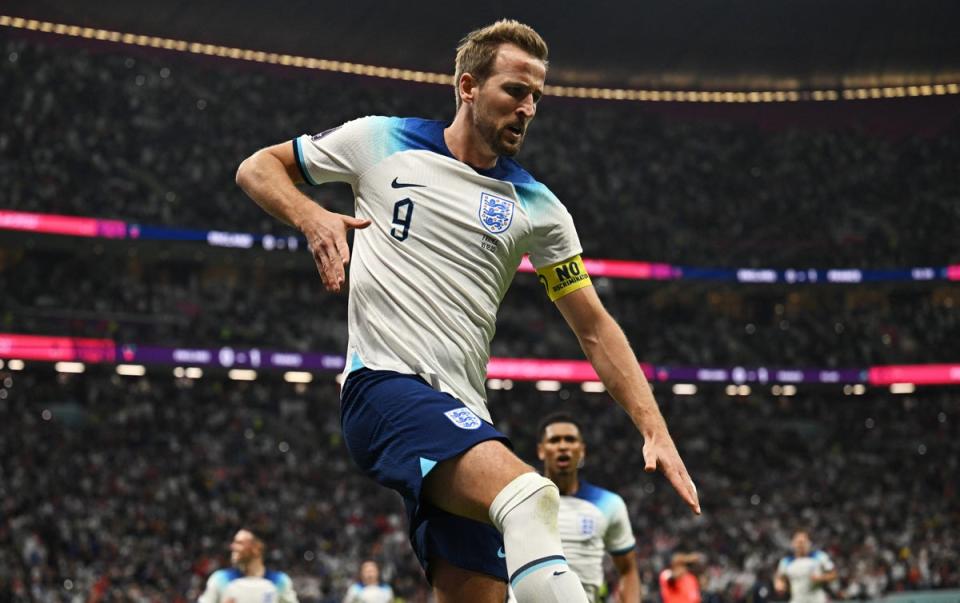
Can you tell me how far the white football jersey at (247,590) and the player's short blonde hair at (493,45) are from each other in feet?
27.6

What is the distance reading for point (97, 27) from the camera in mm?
43375

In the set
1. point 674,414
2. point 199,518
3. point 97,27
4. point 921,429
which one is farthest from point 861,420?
point 97,27

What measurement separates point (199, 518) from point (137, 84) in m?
18.5

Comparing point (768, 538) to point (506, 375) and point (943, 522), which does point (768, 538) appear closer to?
point (943, 522)

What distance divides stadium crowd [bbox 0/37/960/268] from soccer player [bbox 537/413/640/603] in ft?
98.3

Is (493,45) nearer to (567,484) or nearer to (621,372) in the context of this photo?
(621,372)

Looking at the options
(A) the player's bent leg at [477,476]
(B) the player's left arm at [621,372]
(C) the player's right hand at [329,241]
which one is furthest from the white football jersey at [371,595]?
(C) the player's right hand at [329,241]

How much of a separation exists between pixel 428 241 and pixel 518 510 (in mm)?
1167

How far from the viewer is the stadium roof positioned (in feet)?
142

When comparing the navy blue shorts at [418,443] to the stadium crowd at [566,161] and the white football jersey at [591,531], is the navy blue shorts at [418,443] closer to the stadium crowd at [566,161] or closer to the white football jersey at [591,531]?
the white football jersey at [591,531]

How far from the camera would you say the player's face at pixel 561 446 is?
844 cm

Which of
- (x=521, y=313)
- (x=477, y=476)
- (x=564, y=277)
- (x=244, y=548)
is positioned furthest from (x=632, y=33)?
(x=477, y=476)

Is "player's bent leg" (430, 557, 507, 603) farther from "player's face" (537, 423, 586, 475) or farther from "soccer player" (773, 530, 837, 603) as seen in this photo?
"soccer player" (773, 530, 837, 603)

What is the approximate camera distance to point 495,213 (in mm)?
4535
